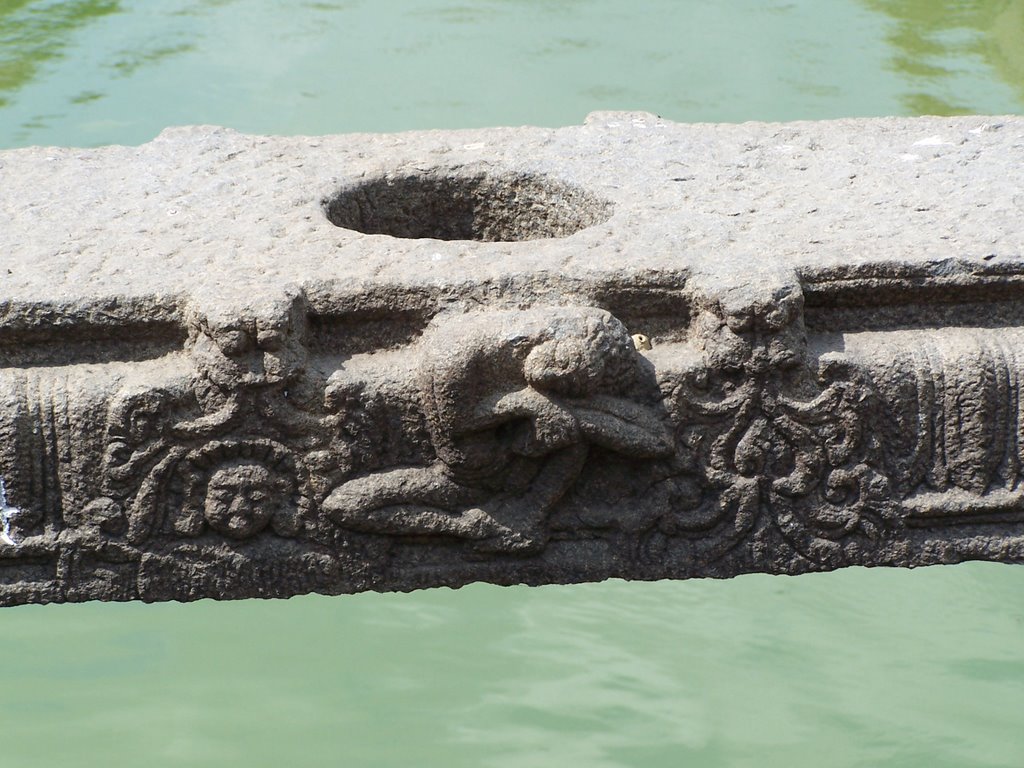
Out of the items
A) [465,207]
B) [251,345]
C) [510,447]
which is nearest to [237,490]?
[251,345]

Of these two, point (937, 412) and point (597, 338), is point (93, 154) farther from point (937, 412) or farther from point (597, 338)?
point (937, 412)

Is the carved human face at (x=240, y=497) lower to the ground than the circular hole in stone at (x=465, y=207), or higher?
lower

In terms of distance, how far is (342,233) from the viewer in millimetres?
3061

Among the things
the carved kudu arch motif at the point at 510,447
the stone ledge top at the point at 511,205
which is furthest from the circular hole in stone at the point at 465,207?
the carved kudu arch motif at the point at 510,447

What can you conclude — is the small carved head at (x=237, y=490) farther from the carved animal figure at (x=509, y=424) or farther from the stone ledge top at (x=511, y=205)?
the stone ledge top at (x=511, y=205)

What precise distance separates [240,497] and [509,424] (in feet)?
1.69

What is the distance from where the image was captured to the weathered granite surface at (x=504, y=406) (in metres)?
2.70

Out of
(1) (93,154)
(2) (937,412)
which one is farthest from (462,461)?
(1) (93,154)

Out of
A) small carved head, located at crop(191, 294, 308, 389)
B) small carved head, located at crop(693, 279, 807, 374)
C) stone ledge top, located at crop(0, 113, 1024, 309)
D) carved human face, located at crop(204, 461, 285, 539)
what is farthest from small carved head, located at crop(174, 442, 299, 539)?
small carved head, located at crop(693, 279, 807, 374)

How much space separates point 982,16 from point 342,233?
122 inches

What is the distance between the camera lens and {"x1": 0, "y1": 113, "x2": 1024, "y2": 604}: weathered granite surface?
2.70 metres

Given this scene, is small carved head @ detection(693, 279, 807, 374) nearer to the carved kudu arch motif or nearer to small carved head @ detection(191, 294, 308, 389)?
the carved kudu arch motif

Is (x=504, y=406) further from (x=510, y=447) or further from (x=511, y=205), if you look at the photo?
(x=511, y=205)

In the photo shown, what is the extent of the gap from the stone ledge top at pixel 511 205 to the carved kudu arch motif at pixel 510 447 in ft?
0.40
